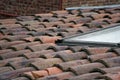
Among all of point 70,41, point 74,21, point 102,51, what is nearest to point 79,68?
point 102,51

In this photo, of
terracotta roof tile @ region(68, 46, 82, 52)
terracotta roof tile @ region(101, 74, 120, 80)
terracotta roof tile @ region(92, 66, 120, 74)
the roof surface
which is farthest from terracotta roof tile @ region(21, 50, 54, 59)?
terracotta roof tile @ region(101, 74, 120, 80)

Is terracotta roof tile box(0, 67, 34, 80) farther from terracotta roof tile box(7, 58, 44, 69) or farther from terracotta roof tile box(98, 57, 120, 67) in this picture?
terracotta roof tile box(98, 57, 120, 67)

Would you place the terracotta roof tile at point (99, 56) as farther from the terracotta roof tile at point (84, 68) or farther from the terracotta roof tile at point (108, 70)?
the terracotta roof tile at point (108, 70)

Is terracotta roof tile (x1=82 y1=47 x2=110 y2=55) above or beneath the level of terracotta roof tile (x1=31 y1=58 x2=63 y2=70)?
above

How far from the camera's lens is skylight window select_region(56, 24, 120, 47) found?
186 inches

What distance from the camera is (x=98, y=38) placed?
5.01 meters

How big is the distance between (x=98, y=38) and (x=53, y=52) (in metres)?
0.80

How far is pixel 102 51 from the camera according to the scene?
14.5 feet

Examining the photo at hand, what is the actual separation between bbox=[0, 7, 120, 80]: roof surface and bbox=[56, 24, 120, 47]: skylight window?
0.54 ft

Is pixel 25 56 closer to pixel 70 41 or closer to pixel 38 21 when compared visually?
pixel 70 41

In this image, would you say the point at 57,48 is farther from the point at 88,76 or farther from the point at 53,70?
the point at 88,76

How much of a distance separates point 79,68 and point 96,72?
0.73 ft

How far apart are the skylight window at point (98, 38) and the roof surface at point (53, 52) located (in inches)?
6.4

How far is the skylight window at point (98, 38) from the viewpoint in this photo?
4.71 meters
